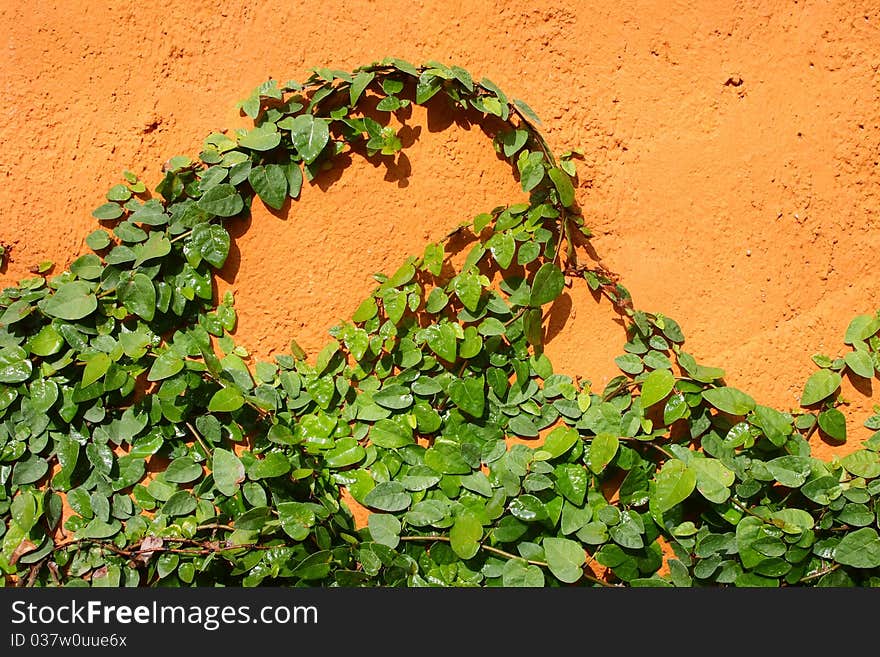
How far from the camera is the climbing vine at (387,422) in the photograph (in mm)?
2352

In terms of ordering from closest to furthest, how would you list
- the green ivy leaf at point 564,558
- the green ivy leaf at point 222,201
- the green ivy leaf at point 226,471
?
1. the green ivy leaf at point 564,558
2. the green ivy leaf at point 226,471
3. the green ivy leaf at point 222,201

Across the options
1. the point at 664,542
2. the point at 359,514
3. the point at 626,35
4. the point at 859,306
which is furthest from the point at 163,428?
the point at 859,306

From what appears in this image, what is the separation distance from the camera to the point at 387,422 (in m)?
2.49

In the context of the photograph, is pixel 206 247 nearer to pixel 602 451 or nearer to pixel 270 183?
pixel 270 183

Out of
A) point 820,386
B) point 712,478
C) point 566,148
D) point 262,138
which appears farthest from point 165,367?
point 820,386

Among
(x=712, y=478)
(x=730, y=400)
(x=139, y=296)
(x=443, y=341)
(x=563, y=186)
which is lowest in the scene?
(x=712, y=478)

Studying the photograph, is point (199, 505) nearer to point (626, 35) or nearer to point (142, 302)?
point (142, 302)

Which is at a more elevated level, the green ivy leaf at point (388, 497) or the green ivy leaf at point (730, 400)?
the green ivy leaf at point (730, 400)

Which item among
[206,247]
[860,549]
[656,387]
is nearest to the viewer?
[860,549]

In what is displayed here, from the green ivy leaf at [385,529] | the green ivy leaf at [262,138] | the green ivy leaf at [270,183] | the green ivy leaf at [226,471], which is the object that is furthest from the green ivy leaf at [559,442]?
the green ivy leaf at [262,138]

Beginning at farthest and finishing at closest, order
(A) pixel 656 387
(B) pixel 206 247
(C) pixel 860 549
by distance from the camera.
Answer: (B) pixel 206 247 < (A) pixel 656 387 < (C) pixel 860 549

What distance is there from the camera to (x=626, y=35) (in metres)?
2.50

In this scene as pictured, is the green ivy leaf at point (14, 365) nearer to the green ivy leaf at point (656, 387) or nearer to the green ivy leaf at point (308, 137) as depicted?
the green ivy leaf at point (308, 137)

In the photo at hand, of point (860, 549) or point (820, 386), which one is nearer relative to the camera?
point (860, 549)
